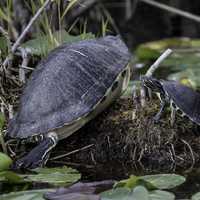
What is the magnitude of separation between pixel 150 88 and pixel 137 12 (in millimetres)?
A: 5376

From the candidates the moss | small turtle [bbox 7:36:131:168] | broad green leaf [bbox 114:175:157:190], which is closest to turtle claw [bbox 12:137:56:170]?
small turtle [bbox 7:36:131:168]

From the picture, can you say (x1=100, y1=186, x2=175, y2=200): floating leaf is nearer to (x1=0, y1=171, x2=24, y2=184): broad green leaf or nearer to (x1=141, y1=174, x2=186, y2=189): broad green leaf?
(x1=141, y1=174, x2=186, y2=189): broad green leaf

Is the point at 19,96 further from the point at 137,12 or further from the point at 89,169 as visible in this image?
the point at 137,12

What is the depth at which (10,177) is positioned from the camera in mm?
2584

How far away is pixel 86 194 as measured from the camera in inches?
92.0

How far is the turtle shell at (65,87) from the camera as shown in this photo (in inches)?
114

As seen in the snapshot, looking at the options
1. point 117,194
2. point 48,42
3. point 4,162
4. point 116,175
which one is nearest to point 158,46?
point 48,42

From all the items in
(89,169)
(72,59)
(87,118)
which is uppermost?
(72,59)

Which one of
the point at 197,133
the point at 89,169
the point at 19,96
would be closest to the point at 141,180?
the point at 89,169

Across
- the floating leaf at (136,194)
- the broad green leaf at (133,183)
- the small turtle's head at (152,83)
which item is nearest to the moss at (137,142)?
the small turtle's head at (152,83)

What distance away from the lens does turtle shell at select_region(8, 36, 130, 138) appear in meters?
2.90

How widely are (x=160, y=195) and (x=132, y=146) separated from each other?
739mm

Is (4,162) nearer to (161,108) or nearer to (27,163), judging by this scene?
(27,163)

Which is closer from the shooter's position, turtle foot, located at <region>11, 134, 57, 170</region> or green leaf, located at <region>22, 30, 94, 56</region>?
turtle foot, located at <region>11, 134, 57, 170</region>
